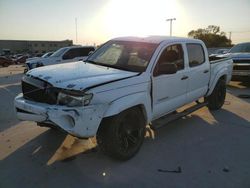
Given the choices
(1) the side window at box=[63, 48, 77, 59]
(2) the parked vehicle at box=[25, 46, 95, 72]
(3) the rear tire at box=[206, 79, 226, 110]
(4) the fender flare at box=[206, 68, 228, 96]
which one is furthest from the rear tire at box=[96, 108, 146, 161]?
(1) the side window at box=[63, 48, 77, 59]

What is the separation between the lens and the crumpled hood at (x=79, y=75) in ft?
11.9

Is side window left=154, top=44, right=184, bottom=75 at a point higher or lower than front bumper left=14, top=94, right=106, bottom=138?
higher

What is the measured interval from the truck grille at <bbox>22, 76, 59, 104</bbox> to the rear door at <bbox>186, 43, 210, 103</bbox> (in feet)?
9.68

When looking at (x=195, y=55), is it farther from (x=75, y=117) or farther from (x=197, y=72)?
(x=75, y=117)

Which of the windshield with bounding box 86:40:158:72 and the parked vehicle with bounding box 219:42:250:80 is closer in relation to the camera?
the windshield with bounding box 86:40:158:72

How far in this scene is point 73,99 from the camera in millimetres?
3564

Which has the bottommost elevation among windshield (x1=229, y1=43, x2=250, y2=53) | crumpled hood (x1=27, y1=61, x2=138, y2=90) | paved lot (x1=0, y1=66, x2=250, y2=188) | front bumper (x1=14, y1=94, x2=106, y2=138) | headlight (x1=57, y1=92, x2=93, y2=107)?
paved lot (x1=0, y1=66, x2=250, y2=188)

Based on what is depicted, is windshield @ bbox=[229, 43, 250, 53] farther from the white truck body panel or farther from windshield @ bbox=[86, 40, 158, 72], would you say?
windshield @ bbox=[86, 40, 158, 72]

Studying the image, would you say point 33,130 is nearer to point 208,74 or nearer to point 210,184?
point 210,184

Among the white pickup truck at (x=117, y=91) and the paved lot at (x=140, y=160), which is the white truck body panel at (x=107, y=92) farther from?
the paved lot at (x=140, y=160)

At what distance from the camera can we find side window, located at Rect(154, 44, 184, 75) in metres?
4.87

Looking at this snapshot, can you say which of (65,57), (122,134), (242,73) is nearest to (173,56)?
(122,134)

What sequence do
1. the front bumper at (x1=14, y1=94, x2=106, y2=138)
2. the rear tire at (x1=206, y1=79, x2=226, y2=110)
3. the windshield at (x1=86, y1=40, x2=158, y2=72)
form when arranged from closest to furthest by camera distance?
the front bumper at (x1=14, y1=94, x2=106, y2=138) → the windshield at (x1=86, y1=40, x2=158, y2=72) → the rear tire at (x1=206, y1=79, x2=226, y2=110)

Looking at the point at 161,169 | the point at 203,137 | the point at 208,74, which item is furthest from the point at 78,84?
the point at 208,74
